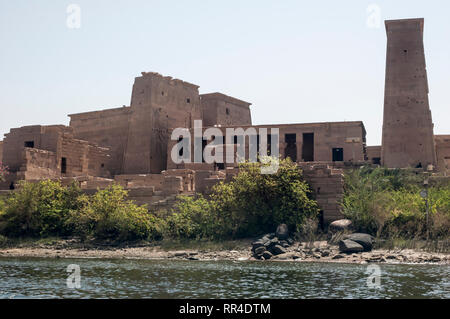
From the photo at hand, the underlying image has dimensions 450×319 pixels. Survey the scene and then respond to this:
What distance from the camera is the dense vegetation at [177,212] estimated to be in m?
22.7

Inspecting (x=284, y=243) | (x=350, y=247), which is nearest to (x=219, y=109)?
(x=284, y=243)

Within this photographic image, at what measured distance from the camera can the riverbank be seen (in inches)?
753

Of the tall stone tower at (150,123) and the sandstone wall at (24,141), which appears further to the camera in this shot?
the tall stone tower at (150,123)

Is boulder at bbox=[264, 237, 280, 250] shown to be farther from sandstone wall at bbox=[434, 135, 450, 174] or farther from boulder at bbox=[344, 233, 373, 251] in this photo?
sandstone wall at bbox=[434, 135, 450, 174]

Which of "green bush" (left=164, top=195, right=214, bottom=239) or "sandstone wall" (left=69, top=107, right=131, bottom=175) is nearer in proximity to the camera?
"green bush" (left=164, top=195, right=214, bottom=239)

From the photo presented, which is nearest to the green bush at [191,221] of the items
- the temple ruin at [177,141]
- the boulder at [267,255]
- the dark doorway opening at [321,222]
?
the temple ruin at [177,141]

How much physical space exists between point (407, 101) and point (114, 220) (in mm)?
14860

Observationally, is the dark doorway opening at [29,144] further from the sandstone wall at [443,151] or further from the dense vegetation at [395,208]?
the sandstone wall at [443,151]

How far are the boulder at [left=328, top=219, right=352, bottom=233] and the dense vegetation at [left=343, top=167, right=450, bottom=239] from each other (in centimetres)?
33

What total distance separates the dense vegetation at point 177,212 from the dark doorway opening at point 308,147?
12080 millimetres

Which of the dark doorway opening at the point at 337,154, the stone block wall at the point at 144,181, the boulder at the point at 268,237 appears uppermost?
the dark doorway opening at the point at 337,154

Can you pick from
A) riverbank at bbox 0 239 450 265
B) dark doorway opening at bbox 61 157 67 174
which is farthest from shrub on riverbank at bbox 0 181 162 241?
dark doorway opening at bbox 61 157 67 174

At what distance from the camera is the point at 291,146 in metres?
35.9
